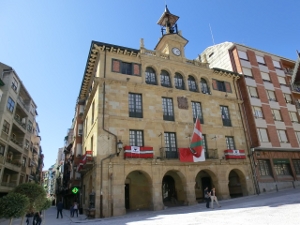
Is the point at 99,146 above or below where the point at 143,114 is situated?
below

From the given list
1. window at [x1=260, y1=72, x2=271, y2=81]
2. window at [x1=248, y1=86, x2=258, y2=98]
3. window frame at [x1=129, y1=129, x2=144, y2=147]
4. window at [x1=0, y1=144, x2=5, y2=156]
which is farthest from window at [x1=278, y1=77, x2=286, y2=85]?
window at [x1=0, y1=144, x2=5, y2=156]

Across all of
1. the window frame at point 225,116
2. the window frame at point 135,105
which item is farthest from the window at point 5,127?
the window frame at point 225,116

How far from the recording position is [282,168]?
2569cm

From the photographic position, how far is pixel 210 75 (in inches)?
1013

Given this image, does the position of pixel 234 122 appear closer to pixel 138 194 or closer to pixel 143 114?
pixel 143 114

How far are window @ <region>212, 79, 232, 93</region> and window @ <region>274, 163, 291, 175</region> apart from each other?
34.6 ft

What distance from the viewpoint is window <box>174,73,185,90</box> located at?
23.6 m

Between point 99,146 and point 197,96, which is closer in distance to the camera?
point 99,146

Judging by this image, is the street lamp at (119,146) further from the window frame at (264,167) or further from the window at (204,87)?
the window frame at (264,167)

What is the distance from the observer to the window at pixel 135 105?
2003 centimetres

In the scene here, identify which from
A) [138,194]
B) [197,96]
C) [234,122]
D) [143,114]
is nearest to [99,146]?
[143,114]

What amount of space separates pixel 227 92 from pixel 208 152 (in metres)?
8.98

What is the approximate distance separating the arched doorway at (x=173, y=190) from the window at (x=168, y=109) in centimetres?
549

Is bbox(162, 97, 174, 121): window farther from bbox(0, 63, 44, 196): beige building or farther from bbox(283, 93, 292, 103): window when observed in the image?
bbox(283, 93, 292, 103): window
